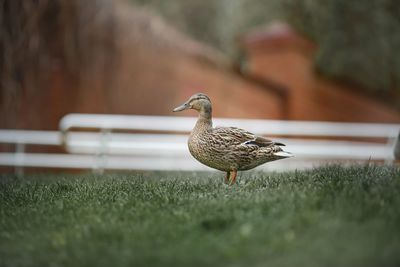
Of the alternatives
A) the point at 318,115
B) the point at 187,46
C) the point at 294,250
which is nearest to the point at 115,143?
the point at 187,46

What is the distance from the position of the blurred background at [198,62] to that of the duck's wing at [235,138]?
35.8 ft

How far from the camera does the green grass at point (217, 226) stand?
432 cm

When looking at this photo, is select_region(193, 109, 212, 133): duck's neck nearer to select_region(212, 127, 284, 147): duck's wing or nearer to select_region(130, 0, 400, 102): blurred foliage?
select_region(212, 127, 284, 147): duck's wing

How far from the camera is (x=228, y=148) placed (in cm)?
682

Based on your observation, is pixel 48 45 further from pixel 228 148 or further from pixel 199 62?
pixel 228 148

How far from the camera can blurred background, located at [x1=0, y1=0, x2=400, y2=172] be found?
56.4 feet

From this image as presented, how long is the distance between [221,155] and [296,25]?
16086 mm

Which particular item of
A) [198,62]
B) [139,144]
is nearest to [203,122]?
[139,144]

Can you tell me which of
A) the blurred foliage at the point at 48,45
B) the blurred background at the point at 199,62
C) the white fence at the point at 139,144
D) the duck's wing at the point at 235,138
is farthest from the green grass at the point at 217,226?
the blurred background at the point at 199,62

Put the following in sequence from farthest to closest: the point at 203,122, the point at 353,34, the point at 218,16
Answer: the point at 218,16 → the point at 353,34 → the point at 203,122

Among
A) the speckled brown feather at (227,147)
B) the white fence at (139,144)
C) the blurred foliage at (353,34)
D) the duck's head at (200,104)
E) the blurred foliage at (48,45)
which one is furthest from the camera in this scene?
the blurred foliage at (353,34)

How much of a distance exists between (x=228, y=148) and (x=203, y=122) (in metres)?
0.47

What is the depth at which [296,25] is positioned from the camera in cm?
2200

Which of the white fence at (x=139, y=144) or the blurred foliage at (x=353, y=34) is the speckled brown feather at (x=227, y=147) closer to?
the white fence at (x=139, y=144)
